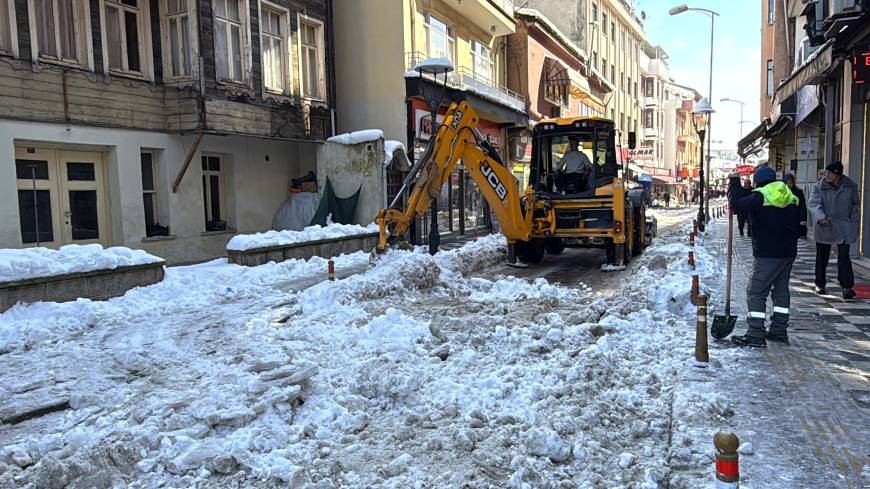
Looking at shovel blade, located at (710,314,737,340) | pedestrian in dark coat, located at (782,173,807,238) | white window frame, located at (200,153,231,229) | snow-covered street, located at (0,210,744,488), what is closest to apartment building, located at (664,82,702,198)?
pedestrian in dark coat, located at (782,173,807,238)

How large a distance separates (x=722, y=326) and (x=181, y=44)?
45.4 feet

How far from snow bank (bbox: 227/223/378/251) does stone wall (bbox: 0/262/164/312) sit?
2.36m

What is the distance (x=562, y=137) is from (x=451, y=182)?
918 cm

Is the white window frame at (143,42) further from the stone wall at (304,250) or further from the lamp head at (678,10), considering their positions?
the lamp head at (678,10)

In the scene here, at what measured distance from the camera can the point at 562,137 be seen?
1467 cm

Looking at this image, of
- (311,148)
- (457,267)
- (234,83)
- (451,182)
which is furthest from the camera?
(451,182)

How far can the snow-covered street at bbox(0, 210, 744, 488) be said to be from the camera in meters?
4.20

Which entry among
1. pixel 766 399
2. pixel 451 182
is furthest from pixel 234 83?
pixel 766 399

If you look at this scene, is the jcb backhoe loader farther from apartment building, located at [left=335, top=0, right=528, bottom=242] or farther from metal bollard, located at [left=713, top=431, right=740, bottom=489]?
metal bollard, located at [left=713, top=431, right=740, bottom=489]

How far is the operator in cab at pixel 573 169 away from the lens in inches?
570

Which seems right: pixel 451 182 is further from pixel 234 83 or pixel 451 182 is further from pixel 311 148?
pixel 234 83

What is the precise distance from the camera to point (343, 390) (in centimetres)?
552

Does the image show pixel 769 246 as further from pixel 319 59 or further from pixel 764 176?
pixel 319 59

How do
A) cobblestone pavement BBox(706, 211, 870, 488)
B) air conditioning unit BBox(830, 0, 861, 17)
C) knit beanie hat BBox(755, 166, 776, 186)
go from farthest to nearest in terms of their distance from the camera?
air conditioning unit BBox(830, 0, 861, 17) → knit beanie hat BBox(755, 166, 776, 186) → cobblestone pavement BBox(706, 211, 870, 488)
